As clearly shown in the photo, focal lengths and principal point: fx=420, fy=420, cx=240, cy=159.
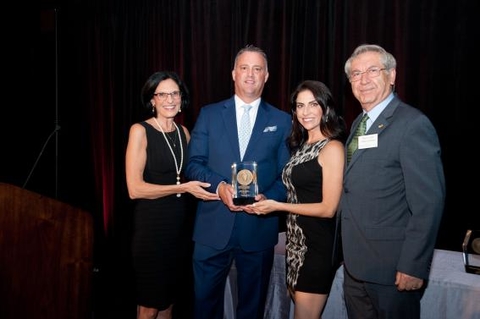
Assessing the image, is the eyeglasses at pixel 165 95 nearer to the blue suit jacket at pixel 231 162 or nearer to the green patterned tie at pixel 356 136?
the blue suit jacket at pixel 231 162

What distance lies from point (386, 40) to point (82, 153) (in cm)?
414

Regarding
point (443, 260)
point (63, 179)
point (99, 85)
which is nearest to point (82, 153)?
point (63, 179)

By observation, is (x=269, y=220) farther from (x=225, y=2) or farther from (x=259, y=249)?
(x=225, y=2)

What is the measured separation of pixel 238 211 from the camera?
2.36m

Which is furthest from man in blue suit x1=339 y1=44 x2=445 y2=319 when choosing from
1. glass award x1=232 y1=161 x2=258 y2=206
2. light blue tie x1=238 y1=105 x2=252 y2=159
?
light blue tie x1=238 y1=105 x2=252 y2=159

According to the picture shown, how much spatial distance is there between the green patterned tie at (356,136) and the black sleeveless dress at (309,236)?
16cm

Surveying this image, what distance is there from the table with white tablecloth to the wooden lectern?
1.42 metres

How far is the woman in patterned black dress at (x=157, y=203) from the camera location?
2572 mm

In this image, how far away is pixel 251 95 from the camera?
8.14 ft

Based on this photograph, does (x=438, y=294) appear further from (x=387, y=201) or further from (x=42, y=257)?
(x=42, y=257)

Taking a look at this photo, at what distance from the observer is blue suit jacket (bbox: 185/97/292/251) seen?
2383 millimetres

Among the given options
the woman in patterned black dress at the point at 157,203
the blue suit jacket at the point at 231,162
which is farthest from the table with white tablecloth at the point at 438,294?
the woman in patterned black dress at the point at 157,203

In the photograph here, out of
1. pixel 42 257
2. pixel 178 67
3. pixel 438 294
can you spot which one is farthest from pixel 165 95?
pixel 178 67

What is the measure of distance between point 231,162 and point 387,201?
3.01 ft
